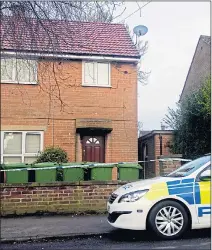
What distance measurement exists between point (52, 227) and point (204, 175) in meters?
2.49

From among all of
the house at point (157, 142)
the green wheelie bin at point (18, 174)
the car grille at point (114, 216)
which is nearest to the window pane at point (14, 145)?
the green wheelie bin at point (18, 174)

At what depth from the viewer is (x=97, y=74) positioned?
7.62m

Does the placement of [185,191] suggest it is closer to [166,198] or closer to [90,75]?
[166,198]

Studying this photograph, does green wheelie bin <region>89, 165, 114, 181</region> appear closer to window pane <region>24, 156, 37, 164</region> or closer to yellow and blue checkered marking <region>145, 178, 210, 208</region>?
window pane <region>24, 156, 37, 164</region>

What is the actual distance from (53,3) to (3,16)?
3.26 feet

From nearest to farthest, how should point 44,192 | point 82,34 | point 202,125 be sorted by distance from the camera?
point 82,34 → point 44,192 → point 202,125

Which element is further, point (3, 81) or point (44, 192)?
point (44, 192)

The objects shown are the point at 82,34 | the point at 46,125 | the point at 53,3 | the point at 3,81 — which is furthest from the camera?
the point at 46,125

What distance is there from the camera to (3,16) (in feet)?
10.9

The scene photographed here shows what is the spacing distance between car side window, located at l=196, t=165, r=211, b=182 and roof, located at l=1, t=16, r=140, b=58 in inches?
96.1

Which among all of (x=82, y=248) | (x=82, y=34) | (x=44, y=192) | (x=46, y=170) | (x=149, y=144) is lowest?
(x=82, y=248)

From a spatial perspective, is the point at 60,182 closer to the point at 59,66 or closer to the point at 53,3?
the point at 59,66

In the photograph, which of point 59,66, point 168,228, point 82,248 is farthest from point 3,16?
point 168,228

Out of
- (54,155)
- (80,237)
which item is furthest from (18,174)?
(80,237)
